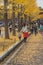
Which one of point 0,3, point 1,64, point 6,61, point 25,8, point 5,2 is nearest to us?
point 1,64

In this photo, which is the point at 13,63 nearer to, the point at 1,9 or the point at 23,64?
the point at 23,64

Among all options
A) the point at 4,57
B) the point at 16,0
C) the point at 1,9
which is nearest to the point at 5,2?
the point at 1,9

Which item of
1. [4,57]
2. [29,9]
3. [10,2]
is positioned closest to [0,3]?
[10,2]

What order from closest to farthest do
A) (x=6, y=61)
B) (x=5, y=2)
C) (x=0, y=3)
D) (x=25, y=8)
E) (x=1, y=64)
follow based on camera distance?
(x=1, y=64), (x=6, y=61), (x=5, y=2), (x=0, y=3), (x=25, y=8)

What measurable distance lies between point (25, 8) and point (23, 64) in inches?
1364

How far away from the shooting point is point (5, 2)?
2905cm

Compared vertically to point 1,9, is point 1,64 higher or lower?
lower

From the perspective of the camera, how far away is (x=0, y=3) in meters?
31.1

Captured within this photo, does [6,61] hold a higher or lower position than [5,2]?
lower

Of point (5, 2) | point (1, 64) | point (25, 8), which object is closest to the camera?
point (1, 64)

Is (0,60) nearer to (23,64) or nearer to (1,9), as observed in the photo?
(23,64)

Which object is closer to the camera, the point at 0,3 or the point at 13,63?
the point at 13,63

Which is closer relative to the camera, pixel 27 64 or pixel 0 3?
pixel 27 64

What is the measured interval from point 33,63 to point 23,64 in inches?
20.7
